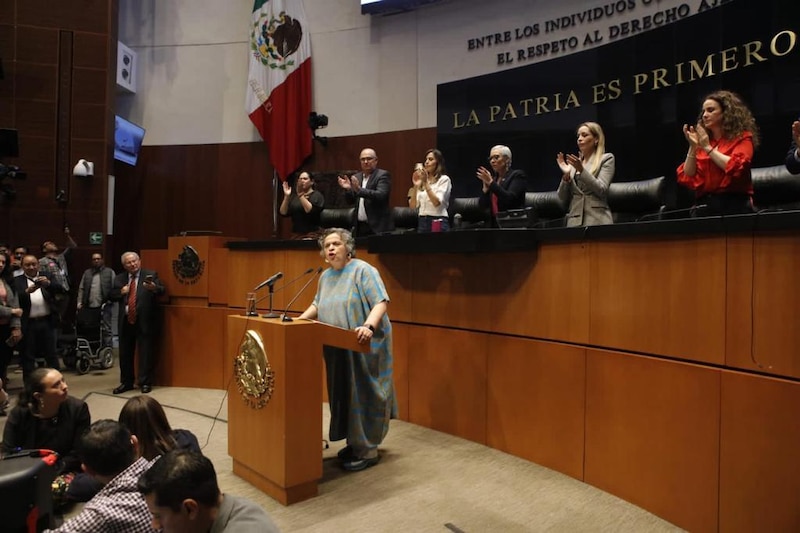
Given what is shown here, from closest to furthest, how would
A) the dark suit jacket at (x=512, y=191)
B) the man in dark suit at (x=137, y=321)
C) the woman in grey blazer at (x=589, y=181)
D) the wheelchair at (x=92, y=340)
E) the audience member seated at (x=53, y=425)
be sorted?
the audience member seated at (x=53, y=425)
the woman in grey blazer at (x=589, y=181)
the dark suit jacket at (x=512, y=191)
the man in dark suit at (x=137, y=321)
the wheelchair at (x=92, y=340)

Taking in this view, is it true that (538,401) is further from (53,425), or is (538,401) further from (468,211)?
(53,425)

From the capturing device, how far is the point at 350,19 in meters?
7.38

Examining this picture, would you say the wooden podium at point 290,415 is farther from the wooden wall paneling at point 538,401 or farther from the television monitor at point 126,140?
the television monitor at point 126,140

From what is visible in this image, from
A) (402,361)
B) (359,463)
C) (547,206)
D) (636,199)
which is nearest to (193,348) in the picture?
(402,361)

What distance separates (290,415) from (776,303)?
6.77 feet

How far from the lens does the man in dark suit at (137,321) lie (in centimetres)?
507

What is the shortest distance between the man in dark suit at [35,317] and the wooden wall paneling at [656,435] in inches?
190

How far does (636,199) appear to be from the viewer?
3064 mm

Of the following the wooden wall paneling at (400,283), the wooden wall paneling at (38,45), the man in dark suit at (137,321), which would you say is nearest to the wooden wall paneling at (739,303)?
the wooden wall paneling at (400,283)

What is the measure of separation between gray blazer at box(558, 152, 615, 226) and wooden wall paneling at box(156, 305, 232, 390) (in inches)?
133

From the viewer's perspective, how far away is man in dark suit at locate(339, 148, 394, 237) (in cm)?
416

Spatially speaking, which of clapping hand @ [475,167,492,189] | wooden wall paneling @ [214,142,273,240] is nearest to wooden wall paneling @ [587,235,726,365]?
clapping hand @ [475,167,492,189]

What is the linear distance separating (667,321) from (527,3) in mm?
4845

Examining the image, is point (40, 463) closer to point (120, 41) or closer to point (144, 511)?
point (144, 511)
